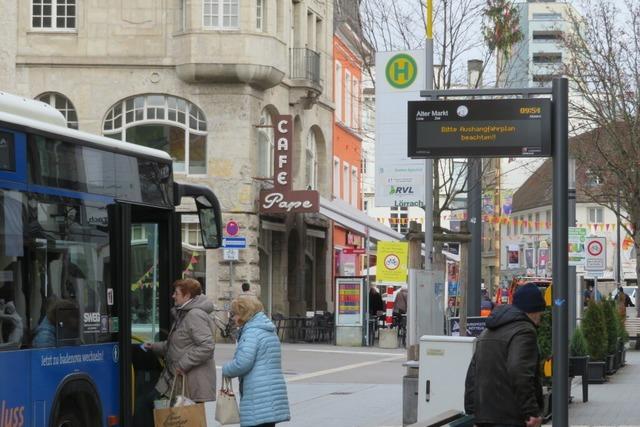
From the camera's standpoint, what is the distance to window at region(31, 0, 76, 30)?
4166 cm

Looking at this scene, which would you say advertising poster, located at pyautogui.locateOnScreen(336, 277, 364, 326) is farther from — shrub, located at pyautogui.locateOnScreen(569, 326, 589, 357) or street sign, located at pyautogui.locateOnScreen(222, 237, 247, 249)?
shrub, located at pyautogui.locateOnScreen(569, 326, 589, 357)

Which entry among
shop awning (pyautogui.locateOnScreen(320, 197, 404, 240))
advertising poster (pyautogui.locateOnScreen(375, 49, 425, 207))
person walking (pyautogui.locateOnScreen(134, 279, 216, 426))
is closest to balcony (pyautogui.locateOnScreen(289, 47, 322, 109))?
shop awning (pyautogui.locateOnScreen(320, 197, 404, 240))

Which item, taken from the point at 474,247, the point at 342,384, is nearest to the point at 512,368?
the point at 342,384

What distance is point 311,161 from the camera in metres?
48.6

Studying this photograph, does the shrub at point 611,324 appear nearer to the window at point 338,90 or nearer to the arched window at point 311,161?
the arched window at point 311,161

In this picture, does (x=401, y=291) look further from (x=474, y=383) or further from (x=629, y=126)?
(x=474, y=383)

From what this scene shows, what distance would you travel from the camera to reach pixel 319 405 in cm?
2047

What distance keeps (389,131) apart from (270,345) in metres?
7.60

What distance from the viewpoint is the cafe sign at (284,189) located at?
40.9 meters

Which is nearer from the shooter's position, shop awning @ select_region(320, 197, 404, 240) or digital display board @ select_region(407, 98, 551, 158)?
digital display board @ select_region(407, 98, 551, 158)

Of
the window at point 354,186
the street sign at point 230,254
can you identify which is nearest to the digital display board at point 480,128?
the street sign at point 230,254

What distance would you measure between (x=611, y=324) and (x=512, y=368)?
1792 cm

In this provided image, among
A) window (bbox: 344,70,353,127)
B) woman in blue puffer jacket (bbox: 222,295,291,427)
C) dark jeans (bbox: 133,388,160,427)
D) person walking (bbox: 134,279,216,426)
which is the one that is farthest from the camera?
window (bbox: 344,70,353,127)

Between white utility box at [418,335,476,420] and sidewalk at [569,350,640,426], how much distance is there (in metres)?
3.77
